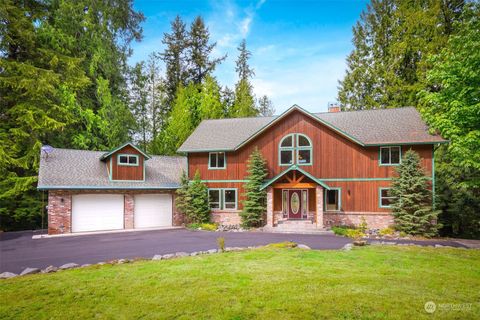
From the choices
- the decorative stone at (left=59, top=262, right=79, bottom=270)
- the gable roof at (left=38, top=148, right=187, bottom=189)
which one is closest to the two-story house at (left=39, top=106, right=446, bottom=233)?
the gable roof at (left=38, top=148, right=187, bottom=189)

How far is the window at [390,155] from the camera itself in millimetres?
19734

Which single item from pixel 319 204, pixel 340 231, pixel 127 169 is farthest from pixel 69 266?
pixel 319 204

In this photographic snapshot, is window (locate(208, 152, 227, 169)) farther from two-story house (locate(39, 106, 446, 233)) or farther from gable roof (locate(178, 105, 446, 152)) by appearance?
gable roof (locate(178, 105, 446, 152))

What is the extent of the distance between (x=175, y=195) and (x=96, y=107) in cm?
1216

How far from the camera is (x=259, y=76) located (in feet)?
134

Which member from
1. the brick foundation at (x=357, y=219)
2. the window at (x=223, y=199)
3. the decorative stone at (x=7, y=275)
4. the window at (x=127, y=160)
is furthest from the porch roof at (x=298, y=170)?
the decorative stone at (x=7, y=275)

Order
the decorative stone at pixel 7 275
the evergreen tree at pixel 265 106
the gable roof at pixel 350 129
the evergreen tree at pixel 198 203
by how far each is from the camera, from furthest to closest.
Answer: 1. the evergreen tree at pixel 265 106
2. the evergreen tree at pixel 198 203
3. the gable roof at pixel 350 129
4. the decorative stone at pixel 7 275

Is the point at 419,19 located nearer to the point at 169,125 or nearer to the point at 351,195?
the point at 351,195

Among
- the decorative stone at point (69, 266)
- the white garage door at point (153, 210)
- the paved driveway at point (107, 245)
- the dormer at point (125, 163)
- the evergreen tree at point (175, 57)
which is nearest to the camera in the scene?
the decorative stone at point (69, 266)

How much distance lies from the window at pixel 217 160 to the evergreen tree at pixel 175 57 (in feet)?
55.8

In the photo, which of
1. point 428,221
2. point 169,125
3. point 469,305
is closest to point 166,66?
point 169,125

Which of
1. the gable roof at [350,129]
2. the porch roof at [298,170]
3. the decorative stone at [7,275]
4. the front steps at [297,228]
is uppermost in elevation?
the gable roof at [350,129]

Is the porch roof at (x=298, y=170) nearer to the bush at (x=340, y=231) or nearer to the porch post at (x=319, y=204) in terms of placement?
the porch post at (x=319, y=204)

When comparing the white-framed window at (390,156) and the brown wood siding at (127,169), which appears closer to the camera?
the white-framed window at (390,156)
